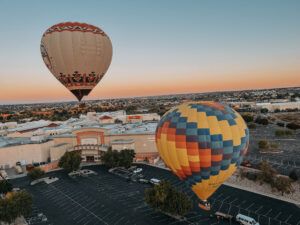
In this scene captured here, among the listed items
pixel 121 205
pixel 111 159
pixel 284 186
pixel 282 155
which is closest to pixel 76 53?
pixel 111 159

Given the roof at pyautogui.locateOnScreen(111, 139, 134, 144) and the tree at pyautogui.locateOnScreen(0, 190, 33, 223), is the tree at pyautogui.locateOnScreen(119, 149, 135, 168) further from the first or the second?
the tree at pyautogui.locateOnScreen(0, 190, 33, 223)

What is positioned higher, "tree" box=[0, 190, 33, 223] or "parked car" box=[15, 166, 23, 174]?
"tree" box=[0, 190, 33, 223]

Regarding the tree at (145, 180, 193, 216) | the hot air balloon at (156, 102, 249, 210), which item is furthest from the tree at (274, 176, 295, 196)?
the hot air balloon at (156, 102, 249, 210)

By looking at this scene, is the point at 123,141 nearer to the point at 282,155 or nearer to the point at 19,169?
the point at 19,169

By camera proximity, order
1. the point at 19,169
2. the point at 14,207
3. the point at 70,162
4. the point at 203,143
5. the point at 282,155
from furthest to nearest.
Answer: the point at 282,155
the point at 19,169
the point at 70,162
the point at 14,207
the point at 203,143

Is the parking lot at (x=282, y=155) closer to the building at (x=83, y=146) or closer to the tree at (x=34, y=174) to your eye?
the building at (x=83, y=146)

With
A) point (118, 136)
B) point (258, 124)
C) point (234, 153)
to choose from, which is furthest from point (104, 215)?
point (258, 124)

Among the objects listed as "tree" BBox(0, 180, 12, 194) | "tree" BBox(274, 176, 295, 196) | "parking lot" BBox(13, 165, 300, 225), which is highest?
"tree" BBox(0, 180, 12, 194)
